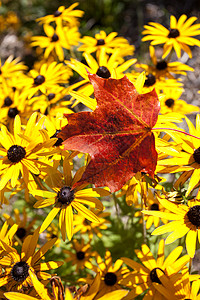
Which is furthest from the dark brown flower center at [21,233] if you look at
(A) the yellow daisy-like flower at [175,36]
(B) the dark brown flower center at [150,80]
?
(A) the yellow daisy-like flower at [175,36]

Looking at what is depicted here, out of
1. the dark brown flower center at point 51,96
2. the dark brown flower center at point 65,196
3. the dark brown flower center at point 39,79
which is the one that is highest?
the dark brown flower center at point 39,79

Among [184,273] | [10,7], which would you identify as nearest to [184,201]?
[184,273]

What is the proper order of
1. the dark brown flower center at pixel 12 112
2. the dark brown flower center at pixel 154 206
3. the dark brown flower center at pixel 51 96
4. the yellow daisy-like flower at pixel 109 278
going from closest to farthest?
the yellow daisy-like flower at pixel 109 278 < the dark brown flower center at pixel 154 206 < the dark brown flower center at pixel 12 112 < the dark brown flower center at pixel 51 96

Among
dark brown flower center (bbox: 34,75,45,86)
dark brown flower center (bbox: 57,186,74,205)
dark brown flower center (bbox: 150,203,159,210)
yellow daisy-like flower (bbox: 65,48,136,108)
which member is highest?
yellow daisy-like flower (bbox: 65,48,136,108)

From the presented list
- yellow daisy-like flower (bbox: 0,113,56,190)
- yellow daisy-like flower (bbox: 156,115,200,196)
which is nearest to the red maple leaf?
yellow daisy-like flower (bbox: 156,115,200,196)

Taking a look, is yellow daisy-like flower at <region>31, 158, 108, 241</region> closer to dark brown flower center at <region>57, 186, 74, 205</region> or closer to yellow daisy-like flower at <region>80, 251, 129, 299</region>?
dark brown flower center at <region>57, 186, 74, 205</region>

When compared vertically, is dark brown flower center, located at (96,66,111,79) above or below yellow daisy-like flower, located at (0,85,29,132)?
above

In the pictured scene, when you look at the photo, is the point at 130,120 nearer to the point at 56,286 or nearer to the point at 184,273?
the point at 56,286

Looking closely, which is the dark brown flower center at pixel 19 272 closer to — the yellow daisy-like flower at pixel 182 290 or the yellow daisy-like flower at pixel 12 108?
the yellow daisy-like flower at pixel 182 290
